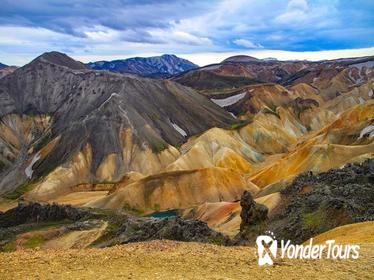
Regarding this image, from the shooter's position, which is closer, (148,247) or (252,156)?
(148,247)

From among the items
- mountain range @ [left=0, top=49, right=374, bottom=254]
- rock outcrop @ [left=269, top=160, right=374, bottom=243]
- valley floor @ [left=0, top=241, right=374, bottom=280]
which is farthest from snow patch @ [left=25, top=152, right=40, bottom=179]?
valley floor @ [left=0, top=241, right=374, bottom=280]

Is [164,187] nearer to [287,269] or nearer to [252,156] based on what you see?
[252,156]

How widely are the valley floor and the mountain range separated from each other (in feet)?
64.2

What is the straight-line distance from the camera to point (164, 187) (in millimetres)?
106688

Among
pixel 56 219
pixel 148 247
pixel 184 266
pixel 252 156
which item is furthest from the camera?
pixel 252 156

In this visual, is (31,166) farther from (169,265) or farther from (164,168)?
(169,265)

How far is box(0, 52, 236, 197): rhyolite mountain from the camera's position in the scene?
477ft

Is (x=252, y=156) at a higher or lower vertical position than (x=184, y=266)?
lower

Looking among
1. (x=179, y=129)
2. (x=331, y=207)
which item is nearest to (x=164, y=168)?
(x=179, y=129)

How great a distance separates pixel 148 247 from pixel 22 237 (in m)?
41.1

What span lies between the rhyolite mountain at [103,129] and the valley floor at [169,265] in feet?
387

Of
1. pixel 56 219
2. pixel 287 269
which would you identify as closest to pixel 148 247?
pixel 287 269

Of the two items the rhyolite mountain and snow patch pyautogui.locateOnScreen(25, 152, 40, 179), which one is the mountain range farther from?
snow patch pyautogui.locateOnScreen(25, 152, 40, 179)

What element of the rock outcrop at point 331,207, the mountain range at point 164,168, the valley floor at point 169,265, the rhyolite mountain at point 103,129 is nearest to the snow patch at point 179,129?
the rhyolite mountain at point 103,129
